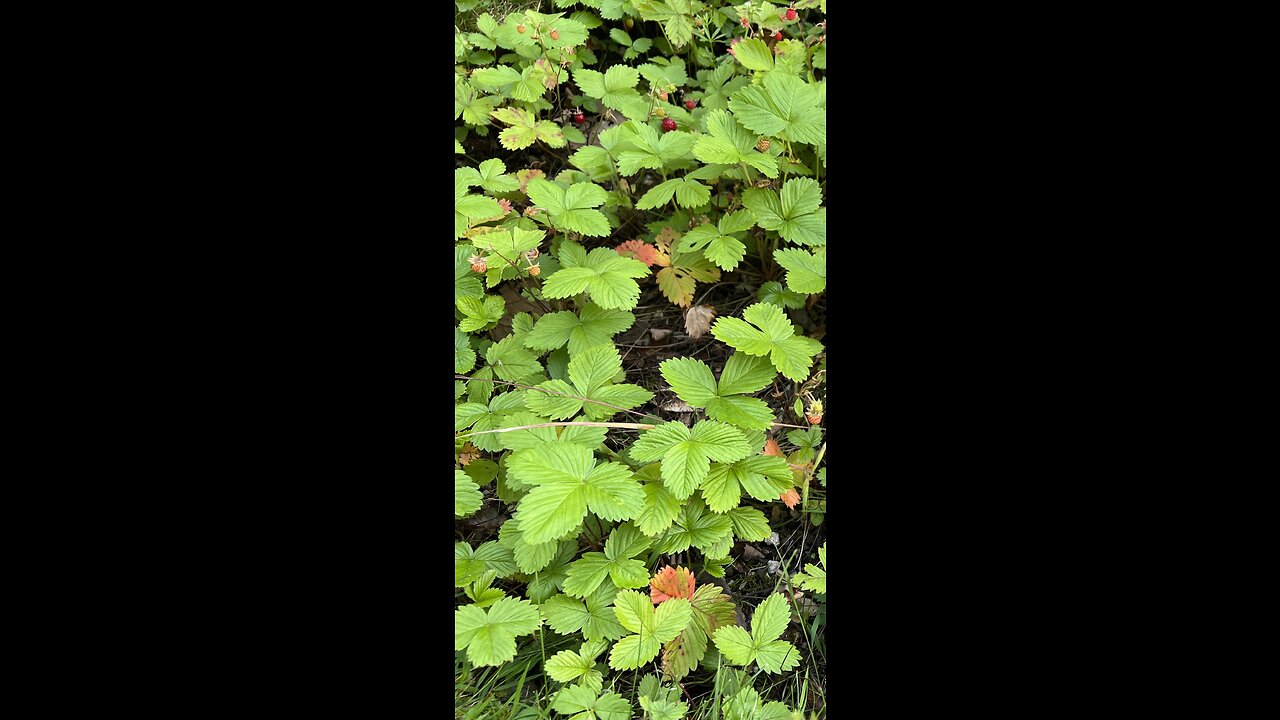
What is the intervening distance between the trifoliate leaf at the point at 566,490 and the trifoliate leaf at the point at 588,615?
0.19 metres

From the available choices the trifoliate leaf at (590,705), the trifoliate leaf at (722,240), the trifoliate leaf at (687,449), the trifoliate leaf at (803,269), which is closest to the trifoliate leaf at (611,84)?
the trifoliate leaf at (722,240)

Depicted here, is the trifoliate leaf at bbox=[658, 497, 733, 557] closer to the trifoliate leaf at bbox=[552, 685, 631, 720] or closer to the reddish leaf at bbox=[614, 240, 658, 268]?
the trifoliate leaf at bbox=[552, 685, 631, 720]

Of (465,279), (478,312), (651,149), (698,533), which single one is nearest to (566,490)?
(698,533)

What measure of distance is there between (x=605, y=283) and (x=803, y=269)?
0.46m

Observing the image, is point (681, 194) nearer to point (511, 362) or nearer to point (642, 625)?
point (511, 362)

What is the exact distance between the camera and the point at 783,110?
2.08 m

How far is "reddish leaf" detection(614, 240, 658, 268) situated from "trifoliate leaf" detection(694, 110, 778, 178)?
0.88 ft

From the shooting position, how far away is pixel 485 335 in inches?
87.2

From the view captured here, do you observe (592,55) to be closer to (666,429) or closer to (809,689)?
(666,429)

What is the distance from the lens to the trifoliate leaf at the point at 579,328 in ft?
6.51

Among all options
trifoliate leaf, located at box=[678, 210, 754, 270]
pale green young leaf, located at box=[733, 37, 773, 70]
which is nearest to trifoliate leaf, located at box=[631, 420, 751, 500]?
trifoliate leaf, located at box=[678, 210, 754, 270]

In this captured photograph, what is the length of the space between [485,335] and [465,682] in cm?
93

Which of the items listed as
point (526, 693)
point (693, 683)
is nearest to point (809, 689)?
point (693, 683)

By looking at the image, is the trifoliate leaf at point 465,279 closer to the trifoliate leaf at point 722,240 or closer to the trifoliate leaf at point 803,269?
the trifoliate leaf at point 722,240
